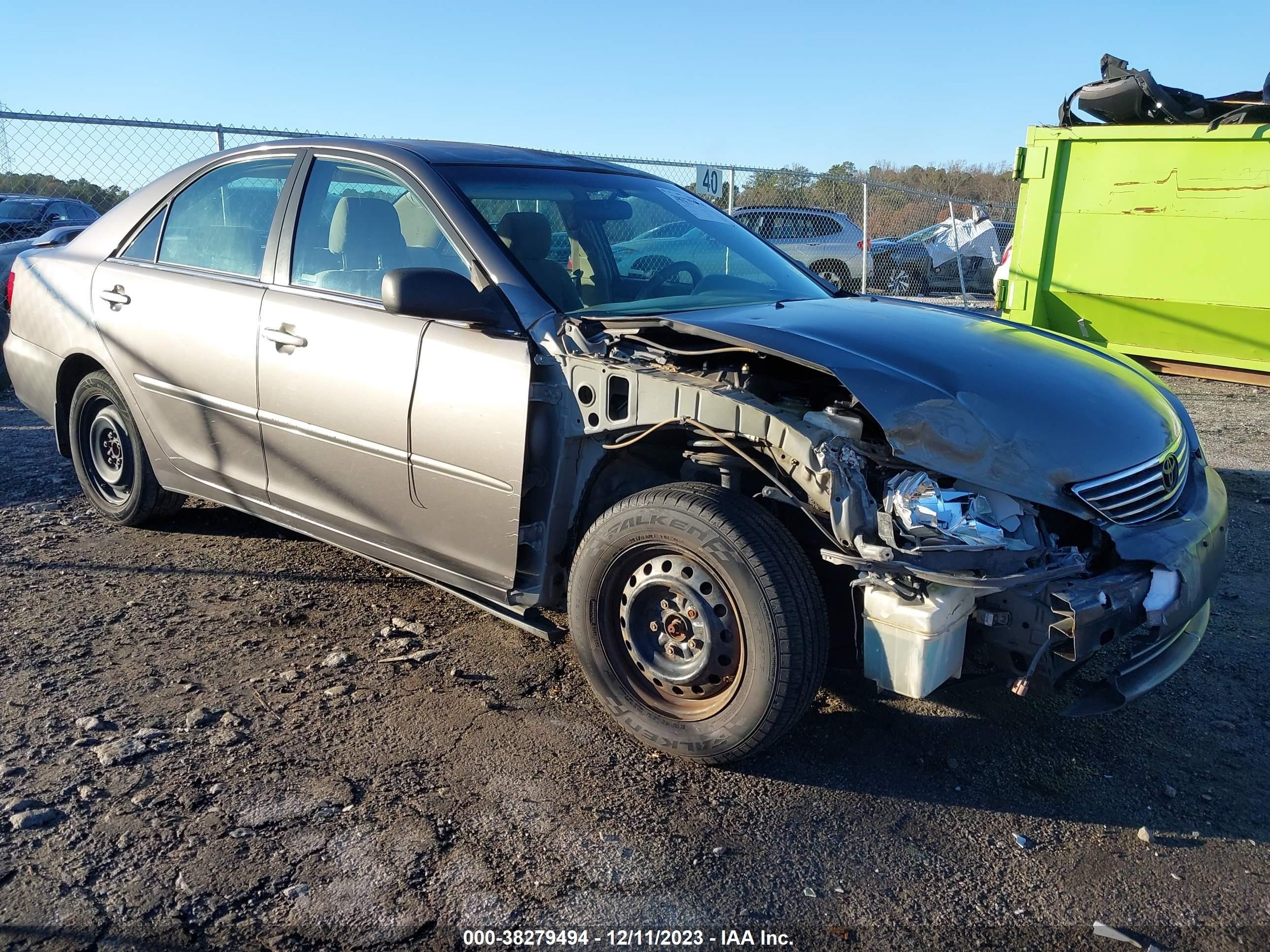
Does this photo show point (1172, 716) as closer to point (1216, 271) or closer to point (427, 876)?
point (427, 876)

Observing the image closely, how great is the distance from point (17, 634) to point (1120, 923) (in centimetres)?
381

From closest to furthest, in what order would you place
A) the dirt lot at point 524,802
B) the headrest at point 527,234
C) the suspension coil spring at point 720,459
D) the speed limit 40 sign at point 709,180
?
the dirt lot at point 524,802
the suspension coil spring at point 720,459
the headrest at point 527,234
the speed limit 40 sign at point 709,180


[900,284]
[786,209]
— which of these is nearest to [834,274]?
[786,209]

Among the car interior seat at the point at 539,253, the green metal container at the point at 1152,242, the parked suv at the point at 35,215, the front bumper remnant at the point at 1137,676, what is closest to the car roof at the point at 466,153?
the car interior seat at the point at 539,253

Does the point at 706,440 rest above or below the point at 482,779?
above

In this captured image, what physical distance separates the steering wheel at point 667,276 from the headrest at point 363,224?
0.91 metres

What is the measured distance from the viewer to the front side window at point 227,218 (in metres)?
4.09

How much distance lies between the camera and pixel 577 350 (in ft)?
10.3

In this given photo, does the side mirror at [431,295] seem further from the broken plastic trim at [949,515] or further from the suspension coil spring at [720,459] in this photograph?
the broken plastic trim at [949,515]

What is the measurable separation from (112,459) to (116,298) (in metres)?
0.91

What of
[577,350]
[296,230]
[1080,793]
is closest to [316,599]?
[296,230]

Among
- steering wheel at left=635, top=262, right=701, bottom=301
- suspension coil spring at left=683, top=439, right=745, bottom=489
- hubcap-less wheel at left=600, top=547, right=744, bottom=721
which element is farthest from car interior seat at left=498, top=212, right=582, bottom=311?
hubcap-less wheel at left=600, top=547, right=744, bottom=721

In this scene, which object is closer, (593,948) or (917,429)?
(593,948)

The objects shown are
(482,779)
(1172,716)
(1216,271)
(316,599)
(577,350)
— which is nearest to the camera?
(482,779)
